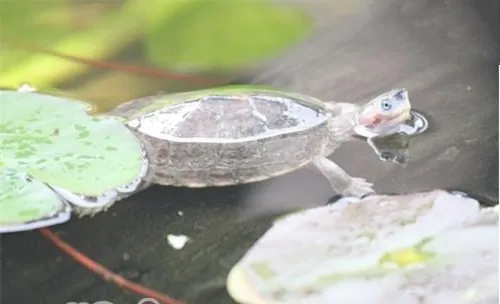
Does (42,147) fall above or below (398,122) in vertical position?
below

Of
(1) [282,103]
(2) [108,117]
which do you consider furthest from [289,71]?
(2) [108,117]

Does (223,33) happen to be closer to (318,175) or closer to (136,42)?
(136,42)

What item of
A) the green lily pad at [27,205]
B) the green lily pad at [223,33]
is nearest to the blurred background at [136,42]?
the green lily pad at [223,33]

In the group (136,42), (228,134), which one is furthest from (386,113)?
(136,42)

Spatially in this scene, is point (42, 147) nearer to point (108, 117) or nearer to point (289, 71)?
point (108, 117)

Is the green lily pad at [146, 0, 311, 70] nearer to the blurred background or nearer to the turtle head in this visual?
the blurred background

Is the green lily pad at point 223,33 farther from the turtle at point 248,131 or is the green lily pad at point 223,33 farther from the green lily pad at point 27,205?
the green lily pad at point 27,205

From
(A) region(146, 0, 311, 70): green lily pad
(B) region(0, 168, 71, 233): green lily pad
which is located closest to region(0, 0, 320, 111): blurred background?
(A) region(146, 0, 311, 70): green lily pad
